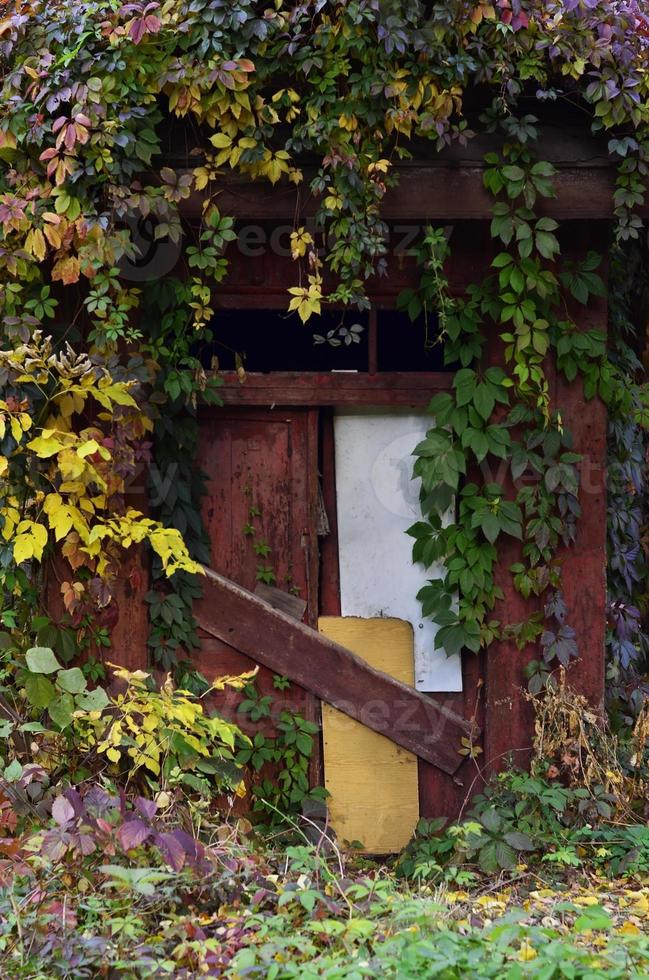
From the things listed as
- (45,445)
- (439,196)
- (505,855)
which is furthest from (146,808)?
(439,196)

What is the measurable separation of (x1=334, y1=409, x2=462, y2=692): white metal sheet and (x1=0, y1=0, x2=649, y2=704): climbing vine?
0.15 meters

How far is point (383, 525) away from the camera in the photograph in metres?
5.23

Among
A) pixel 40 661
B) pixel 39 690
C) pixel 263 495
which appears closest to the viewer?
pixel 40 661

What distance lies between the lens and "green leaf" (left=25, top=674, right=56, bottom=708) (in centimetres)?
397

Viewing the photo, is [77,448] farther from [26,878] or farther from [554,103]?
[554,103]

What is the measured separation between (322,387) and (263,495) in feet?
2.04

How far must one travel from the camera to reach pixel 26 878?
11.2 ft

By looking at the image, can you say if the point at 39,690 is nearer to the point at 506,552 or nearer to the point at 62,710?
the point at 62,710

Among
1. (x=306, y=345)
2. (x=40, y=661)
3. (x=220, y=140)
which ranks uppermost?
(x=220, y=140)

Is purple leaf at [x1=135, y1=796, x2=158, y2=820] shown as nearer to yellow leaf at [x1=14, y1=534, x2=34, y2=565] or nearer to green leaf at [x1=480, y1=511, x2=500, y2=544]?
yellow leaf at [x1=14, y1=534, x2=34, y2=565]

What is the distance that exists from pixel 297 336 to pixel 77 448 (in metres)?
1.86

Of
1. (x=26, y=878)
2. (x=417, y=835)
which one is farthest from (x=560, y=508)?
(x=26, y=878)

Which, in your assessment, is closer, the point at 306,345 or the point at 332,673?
the point at 332,673

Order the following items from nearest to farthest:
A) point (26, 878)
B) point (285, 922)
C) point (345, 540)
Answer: point (285, 922), point (26, 878), point (345, 540)
